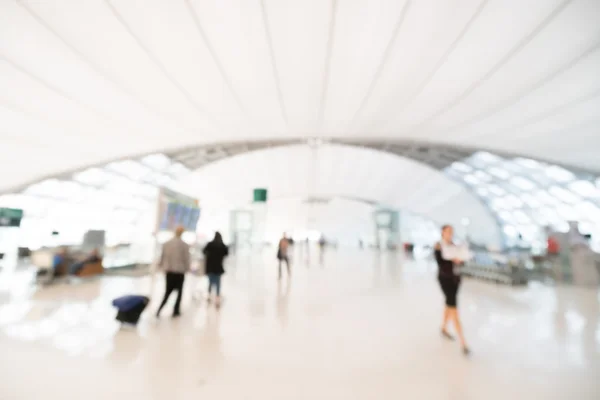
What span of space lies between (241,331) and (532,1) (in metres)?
8.28

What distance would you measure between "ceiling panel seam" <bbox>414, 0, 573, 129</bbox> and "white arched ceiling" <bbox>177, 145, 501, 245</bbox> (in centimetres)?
1444

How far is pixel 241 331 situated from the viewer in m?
4.90

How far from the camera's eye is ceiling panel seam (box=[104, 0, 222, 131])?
5704 mm

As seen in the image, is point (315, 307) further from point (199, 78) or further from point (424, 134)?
point (424, 134)

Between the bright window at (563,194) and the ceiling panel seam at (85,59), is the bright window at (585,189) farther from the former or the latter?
the ceiling panel seam at (85,59)

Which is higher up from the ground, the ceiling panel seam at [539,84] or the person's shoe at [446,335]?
the ceiling panel seam at [539,84]

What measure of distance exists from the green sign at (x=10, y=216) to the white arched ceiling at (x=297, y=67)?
37.2ft

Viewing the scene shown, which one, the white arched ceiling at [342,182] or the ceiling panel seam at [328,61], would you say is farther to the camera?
the white arched ceiling at [342,182]

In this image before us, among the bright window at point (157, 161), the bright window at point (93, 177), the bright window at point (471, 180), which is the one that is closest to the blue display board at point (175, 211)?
the bright window at point (157, 161)

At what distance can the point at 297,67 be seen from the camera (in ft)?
26.3

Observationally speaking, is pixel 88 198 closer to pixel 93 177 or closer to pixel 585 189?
pixel 93 177

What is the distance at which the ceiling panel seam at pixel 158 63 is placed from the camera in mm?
5704

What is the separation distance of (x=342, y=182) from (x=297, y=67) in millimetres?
30536

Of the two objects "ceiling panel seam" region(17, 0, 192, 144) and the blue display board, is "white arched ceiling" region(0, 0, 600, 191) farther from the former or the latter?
the blue display board
